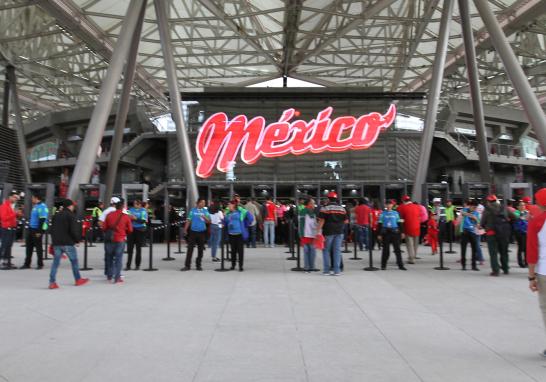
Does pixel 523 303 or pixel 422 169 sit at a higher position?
pixel 422 169

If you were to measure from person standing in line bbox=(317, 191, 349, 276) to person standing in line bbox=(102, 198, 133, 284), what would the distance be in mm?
4331

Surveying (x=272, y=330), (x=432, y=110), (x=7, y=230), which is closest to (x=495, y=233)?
(x=272, y=330)

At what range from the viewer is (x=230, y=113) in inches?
1139

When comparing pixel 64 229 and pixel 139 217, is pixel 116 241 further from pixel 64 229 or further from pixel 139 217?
pixel 139 217

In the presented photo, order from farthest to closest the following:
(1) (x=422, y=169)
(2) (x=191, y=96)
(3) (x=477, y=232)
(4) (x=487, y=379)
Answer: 1. (2) (x=191, y=96)
2. (1) (x=422, y=169)
3. (3) (x=477, y=232)
4. (4) (x=487, y=379)

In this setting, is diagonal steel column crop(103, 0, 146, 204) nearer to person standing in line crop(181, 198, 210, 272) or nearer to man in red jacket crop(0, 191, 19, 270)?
man in red jacket crop(0, 191, 19, 270)

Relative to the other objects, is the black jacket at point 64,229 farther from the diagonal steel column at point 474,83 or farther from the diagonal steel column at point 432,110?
the diagonal steel column at point 474,83

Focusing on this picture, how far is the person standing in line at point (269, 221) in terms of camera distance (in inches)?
701

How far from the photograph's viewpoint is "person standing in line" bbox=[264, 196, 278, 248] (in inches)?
701

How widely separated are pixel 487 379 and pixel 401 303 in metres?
3.33

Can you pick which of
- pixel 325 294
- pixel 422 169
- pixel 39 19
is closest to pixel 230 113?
pixel 422 169

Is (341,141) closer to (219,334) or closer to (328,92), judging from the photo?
(328,92)

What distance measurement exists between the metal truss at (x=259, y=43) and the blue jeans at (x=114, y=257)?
24980 millimetres

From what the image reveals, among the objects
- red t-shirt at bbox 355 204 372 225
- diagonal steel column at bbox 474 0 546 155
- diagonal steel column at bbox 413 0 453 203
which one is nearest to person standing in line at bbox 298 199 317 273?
red t-shirt at bbox 355 204 372 225
